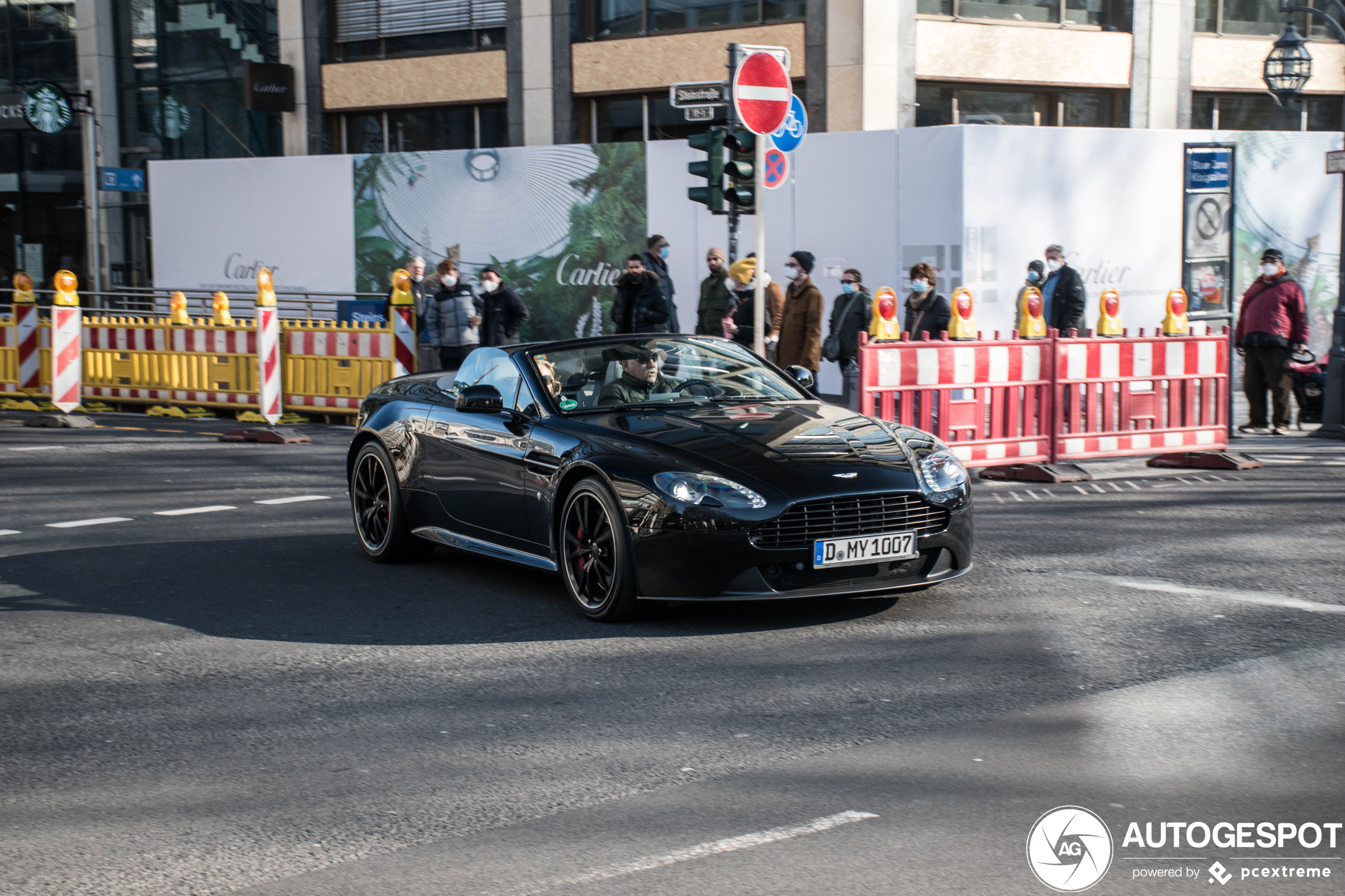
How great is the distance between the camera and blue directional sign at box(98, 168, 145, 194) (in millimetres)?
23547

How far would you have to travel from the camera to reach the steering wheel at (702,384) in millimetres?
8055

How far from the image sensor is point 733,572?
6727 mm

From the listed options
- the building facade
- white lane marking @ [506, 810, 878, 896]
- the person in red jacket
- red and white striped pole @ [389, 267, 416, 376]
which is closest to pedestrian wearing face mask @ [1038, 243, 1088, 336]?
the person in red jacket

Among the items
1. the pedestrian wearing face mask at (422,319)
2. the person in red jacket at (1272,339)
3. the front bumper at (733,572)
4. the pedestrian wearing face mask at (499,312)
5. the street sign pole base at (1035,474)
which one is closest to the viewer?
the front bumper at (733,572)

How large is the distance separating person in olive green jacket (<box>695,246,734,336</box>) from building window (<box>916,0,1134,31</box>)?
873cm

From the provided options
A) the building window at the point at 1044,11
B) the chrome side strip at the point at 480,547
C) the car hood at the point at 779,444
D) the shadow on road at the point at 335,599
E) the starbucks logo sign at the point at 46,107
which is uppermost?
the building window at the point at 1044,11

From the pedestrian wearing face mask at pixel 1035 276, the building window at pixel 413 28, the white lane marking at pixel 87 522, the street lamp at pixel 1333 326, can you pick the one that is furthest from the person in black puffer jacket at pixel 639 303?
the building window at pixel 413 28

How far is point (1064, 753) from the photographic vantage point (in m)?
4.94

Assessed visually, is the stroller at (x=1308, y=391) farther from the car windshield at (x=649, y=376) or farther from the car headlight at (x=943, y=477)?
the car headlight at (x=943, y=477)

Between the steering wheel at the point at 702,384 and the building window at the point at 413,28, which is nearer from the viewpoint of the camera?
the steering wheel at the point at 702,384

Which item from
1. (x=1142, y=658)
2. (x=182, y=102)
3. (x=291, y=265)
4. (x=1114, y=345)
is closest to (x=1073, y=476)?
(x=1114, y=345)

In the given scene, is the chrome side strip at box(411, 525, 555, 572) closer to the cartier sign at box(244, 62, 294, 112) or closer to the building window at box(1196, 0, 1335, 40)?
the building window at box(1196, 0, 1335, 40)

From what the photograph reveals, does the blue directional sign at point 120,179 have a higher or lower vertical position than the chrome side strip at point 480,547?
higher

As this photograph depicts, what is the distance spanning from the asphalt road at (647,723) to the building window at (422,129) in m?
18.8
